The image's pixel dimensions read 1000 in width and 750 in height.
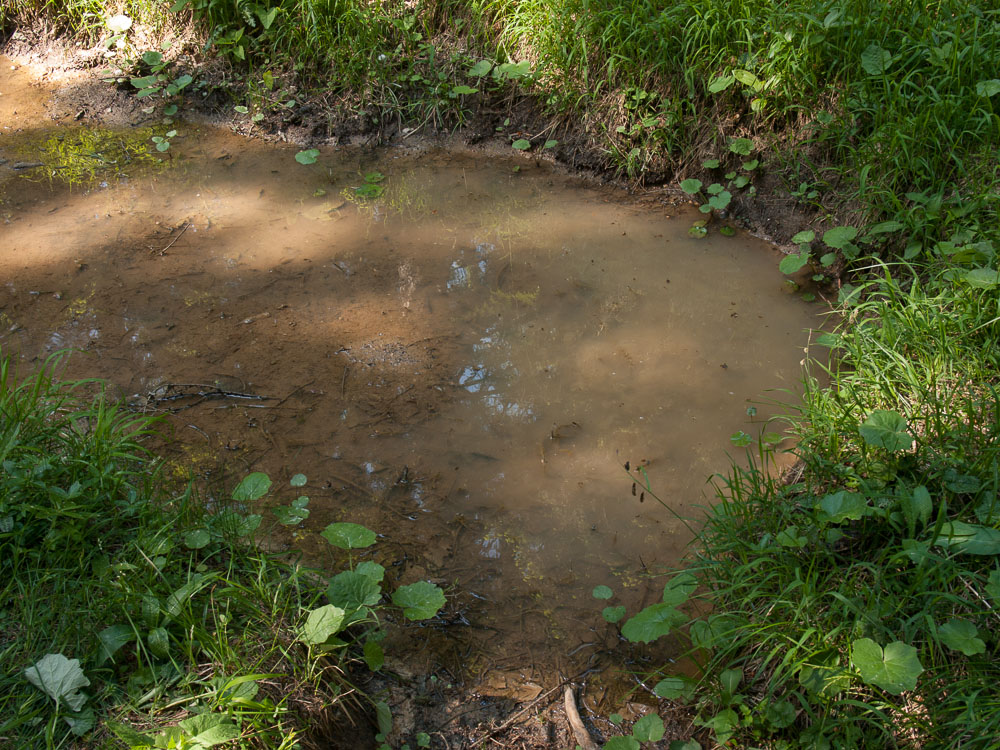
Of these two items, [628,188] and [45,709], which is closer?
[45,709]

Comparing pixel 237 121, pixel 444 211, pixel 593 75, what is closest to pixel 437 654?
pixel 444 211

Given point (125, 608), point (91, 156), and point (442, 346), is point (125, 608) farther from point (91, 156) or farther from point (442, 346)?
point (91, 156)

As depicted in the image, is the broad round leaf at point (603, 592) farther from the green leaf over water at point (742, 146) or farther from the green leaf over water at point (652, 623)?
the green leaf over water at point (742, 146)

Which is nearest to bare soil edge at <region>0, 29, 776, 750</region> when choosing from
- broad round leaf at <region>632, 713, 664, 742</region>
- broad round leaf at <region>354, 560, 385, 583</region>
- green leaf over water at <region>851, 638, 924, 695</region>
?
broad round leaf at <region>632, 713, 664, 742</region>

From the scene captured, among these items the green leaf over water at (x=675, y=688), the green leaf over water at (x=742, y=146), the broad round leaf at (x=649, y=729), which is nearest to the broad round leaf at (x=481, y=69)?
the green leaf over water at (x=742, y=146)

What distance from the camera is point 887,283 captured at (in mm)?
2859

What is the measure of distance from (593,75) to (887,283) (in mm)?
2058

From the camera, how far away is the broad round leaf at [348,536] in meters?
2.10

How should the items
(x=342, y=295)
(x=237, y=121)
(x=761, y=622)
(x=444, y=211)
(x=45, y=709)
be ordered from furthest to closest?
1. (x=237, y=121)
2. (x=444, y=211)
3. (x=342, y=295)
4. (x=761, y=622)
5. (x=45, y=709)

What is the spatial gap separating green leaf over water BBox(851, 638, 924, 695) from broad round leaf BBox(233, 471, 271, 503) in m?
1.59

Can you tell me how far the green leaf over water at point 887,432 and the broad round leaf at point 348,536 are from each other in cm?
142

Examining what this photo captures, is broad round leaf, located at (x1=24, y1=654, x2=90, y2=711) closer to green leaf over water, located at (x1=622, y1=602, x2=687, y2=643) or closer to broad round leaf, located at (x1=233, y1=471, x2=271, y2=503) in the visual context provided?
broad round leaf, located at (x1=233, y1=471, x2=271, y2=503)

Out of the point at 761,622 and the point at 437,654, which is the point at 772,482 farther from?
the point at 437,654

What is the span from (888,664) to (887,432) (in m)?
0.67
